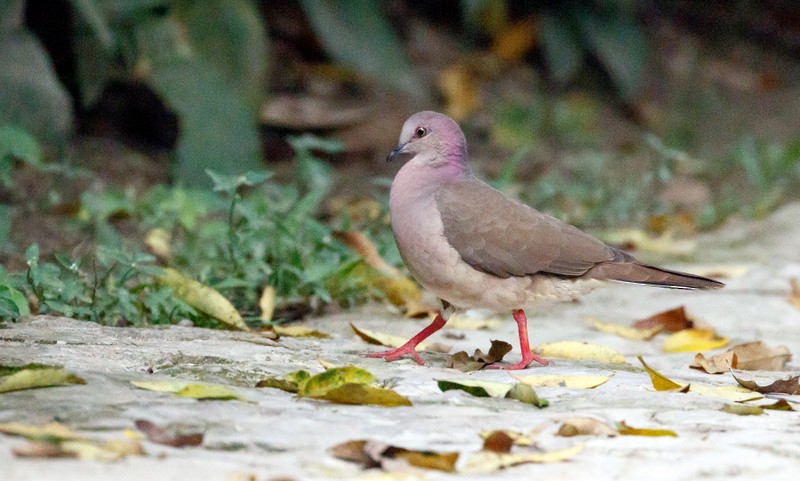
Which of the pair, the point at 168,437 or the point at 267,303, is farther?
the point at 267,303

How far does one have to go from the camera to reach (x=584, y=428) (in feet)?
9.27

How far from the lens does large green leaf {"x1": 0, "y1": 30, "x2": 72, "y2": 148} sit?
610 cm

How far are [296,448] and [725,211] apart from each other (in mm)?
5297

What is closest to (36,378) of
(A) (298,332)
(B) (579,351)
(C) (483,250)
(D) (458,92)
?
(A) (298,332)

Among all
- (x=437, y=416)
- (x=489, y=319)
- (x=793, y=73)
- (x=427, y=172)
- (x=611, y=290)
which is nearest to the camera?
(x=437, y=416)

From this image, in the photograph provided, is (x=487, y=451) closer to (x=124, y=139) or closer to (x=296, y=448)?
(x=296, y=448)

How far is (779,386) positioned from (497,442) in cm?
128

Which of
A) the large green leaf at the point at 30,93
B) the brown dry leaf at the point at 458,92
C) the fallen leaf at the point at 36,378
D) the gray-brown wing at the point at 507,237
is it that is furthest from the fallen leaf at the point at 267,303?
the brown dry leaf at the point at 458,92

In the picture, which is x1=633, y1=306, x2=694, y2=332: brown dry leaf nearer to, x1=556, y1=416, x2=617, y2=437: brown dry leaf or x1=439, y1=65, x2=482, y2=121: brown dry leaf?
x1=556, y1=416, x2=617, y2=437: brown dry leaf

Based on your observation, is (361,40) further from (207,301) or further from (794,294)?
(207,301)

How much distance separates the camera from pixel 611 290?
5.74 metres

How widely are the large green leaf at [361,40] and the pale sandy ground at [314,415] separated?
3.62 metres

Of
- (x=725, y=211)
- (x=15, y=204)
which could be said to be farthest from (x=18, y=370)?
(x=725, y=211)

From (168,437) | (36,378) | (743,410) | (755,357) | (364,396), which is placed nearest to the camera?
(168,437)
